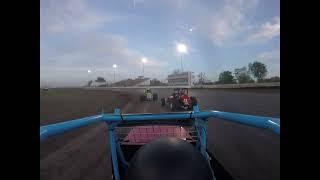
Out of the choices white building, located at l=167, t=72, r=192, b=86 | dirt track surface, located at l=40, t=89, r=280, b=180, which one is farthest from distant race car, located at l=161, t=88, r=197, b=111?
white building, located at l=167, t=72, r=192, b=86

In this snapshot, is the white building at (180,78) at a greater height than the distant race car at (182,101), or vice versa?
the white building at (180,78)

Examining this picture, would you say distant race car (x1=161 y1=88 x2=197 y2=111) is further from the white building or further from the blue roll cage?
the blue roll cage

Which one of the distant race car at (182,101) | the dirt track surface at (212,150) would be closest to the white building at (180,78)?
the distant race car at (182,101)

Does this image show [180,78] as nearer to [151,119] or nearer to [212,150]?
[212,150]

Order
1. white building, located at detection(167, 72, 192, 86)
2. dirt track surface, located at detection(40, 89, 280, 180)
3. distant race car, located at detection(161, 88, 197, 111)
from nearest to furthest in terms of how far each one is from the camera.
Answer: dirt track surface, located at detection(40, 89, 280, 180), distant race car, located at detection(161, 88, 197, 111), white building, located at detection(167, 72, 192, 86)

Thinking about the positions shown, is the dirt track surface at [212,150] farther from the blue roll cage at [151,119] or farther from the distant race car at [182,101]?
the distant race car at [182,101]

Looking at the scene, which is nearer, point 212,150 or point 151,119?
point 151,119

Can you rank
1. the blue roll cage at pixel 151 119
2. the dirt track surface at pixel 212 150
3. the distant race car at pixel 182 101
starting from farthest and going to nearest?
the distant race car at pixel 182 101 → the dirt track surface at pixel 212 150 → the blue roll cage at pixel 151 119

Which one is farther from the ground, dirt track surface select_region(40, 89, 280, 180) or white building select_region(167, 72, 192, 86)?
white building select_region(167, 72, 192, 86)

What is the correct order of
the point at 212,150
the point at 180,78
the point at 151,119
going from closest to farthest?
the point at 151,119, the point at 212,150, the point at 180,78

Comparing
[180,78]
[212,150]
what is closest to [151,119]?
[212,150]
